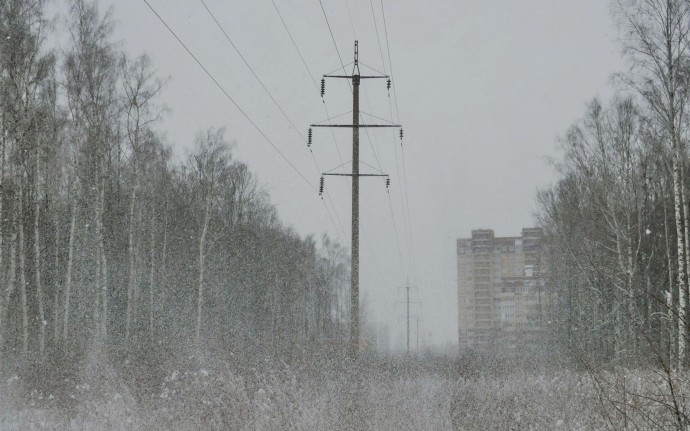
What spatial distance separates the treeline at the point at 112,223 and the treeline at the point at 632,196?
977 centimetres

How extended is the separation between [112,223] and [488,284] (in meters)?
Result: 80.7

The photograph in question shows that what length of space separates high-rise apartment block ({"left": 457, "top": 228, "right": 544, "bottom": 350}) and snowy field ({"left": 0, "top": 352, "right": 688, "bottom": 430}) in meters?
84.1

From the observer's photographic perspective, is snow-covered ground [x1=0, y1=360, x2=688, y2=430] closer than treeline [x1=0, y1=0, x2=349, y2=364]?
Yes

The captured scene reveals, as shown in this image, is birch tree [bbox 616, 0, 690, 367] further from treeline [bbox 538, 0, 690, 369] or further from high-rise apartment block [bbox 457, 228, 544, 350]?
high-rise apartment block [bbox 457, 228, 544, 350]

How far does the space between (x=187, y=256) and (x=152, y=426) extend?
25.7 metres

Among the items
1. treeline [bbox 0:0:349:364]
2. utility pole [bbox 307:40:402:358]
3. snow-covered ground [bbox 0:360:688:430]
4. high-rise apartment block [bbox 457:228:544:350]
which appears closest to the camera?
snow-covered ground [bbox 0:360:688:430]

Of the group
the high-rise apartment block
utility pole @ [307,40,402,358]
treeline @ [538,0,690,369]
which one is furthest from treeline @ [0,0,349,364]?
the high-rise apartment block

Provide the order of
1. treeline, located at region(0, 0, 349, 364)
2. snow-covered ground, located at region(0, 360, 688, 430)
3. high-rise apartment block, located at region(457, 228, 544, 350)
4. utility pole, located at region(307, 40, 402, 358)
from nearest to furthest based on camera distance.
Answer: snow-covered ground, located at region(0, 360, 688, 430), utility pole, located at region(307, 40, 402, 358), treeline, located at region(0, 0, 349, 364), high-rise apartment block, located at region(457, 228, 544, 350)

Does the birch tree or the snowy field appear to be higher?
the birch tree

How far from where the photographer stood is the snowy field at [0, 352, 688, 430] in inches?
267

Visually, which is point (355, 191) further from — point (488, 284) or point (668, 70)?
point (488, 284)

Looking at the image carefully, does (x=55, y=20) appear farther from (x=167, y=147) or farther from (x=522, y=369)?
(x=522, y=369)

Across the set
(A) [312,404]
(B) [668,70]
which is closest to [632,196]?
(B) [668,70]

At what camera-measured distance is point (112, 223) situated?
94.8 feet
